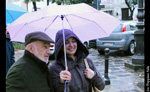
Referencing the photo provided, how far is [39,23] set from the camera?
2527 mm

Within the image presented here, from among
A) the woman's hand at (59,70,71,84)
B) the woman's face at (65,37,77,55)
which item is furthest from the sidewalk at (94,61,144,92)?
the woman's hand at (59,70,71,84)

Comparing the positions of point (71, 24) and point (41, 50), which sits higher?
point (71, 24)

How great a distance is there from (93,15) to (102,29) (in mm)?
273

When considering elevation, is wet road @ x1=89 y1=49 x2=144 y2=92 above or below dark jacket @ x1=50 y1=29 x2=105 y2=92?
below

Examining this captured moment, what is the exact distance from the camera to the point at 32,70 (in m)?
1.74

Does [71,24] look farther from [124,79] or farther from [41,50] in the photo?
[124,79]

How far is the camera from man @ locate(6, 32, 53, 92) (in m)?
1.61

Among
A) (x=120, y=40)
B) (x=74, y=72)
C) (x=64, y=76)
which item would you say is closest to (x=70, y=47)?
(x=74, y=72)

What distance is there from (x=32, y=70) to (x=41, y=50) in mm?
247

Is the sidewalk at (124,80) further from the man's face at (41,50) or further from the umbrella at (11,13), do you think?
the man's face at (41,50)

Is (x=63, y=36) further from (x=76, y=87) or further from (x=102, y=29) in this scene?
(x=102, y=29)

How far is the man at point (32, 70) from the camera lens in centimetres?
161

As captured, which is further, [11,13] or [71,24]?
[11,13]

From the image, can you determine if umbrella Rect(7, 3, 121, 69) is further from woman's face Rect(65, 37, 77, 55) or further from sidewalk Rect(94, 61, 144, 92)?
sidewalk Rect(94, 61, 144, 92)
